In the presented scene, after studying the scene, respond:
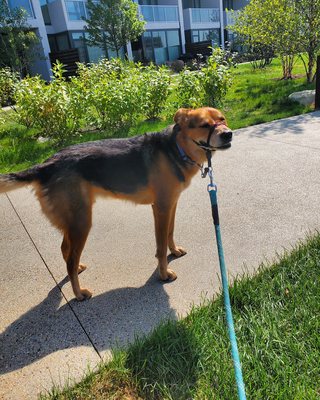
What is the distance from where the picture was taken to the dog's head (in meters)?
2.28

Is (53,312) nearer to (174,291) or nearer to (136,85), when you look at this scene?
(174,291)

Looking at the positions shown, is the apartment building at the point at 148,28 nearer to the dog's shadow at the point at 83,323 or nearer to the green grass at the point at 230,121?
the green grass at the point at 230,121

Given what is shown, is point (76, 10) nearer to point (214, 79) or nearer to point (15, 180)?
point (214, 79)

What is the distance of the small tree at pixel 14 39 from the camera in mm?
15781

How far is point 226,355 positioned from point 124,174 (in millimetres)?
1520

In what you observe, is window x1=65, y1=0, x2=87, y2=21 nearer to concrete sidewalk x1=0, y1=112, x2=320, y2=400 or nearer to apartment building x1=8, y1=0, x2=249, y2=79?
apartment building x1=8, y1=0, x2=249, y2=79

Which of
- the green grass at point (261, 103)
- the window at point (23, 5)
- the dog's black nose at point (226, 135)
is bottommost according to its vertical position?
the green grass at point (261, 103)

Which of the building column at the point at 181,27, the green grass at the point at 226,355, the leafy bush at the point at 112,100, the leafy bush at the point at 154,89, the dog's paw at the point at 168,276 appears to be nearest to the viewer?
the green grass at the point at 226,355

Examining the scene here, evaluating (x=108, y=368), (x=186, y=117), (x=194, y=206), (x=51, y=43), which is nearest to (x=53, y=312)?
(x=108, y=368)

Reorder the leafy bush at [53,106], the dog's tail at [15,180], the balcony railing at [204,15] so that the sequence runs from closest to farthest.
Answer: the dog's tail at [15,180]
the leafy bush at [53,106]
the balcony railing at [204,15]

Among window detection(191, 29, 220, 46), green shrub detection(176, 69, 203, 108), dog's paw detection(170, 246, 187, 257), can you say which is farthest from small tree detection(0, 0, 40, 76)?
window detection(191, 29, 220, 46)

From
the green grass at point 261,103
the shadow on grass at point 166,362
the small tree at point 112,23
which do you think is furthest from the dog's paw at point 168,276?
the small tree at point 112,23

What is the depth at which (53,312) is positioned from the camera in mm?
2529

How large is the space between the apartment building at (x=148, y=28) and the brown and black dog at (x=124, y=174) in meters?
19.7
